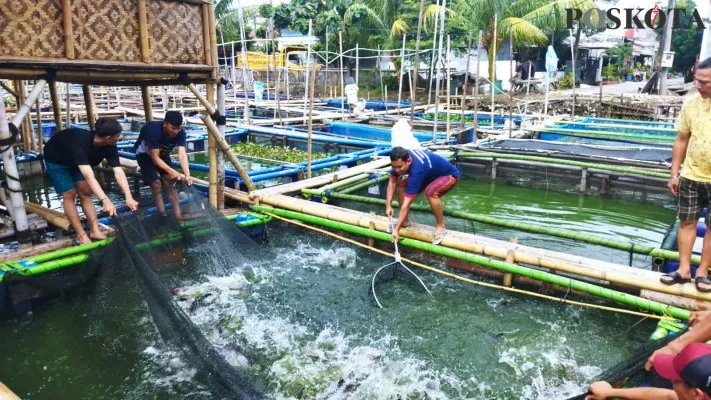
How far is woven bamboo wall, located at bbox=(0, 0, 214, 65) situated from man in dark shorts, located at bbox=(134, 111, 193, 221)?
0.77 meters

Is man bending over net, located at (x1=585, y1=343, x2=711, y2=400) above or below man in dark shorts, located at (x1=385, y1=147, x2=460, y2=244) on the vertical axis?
below

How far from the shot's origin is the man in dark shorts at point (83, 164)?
16.5ft

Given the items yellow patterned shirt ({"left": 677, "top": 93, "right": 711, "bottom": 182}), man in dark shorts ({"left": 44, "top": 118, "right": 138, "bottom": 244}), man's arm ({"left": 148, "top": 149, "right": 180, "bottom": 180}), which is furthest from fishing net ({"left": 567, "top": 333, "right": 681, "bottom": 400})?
man's arm ({"left": 148, "top": 149, "right": 180, "bottom": 180})

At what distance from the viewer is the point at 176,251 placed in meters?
5.63

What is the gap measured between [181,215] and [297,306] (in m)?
1.70

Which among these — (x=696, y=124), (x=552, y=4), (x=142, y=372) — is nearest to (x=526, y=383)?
(x=696, y=124)

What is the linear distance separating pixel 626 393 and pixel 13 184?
18.7ft

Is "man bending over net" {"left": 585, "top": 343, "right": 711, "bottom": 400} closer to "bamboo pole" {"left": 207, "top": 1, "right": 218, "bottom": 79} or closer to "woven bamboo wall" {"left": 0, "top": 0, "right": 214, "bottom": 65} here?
"woven bamboo wall" {"left": 0, "top": 0, "right": 214, "bottom": 65}

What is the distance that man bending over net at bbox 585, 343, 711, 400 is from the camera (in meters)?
2.10

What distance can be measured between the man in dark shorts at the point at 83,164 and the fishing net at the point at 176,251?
381mm

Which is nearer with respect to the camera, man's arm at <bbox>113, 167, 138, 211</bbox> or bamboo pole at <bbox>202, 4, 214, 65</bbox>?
man's arm at <bbox>113, 167, 138, 211</bbox>

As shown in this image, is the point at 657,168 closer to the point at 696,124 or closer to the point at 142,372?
the point at 696,124

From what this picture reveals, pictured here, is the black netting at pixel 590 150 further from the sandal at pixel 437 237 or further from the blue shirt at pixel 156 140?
the blue shirt at pixel 156 140

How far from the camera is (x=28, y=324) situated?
4988mm
